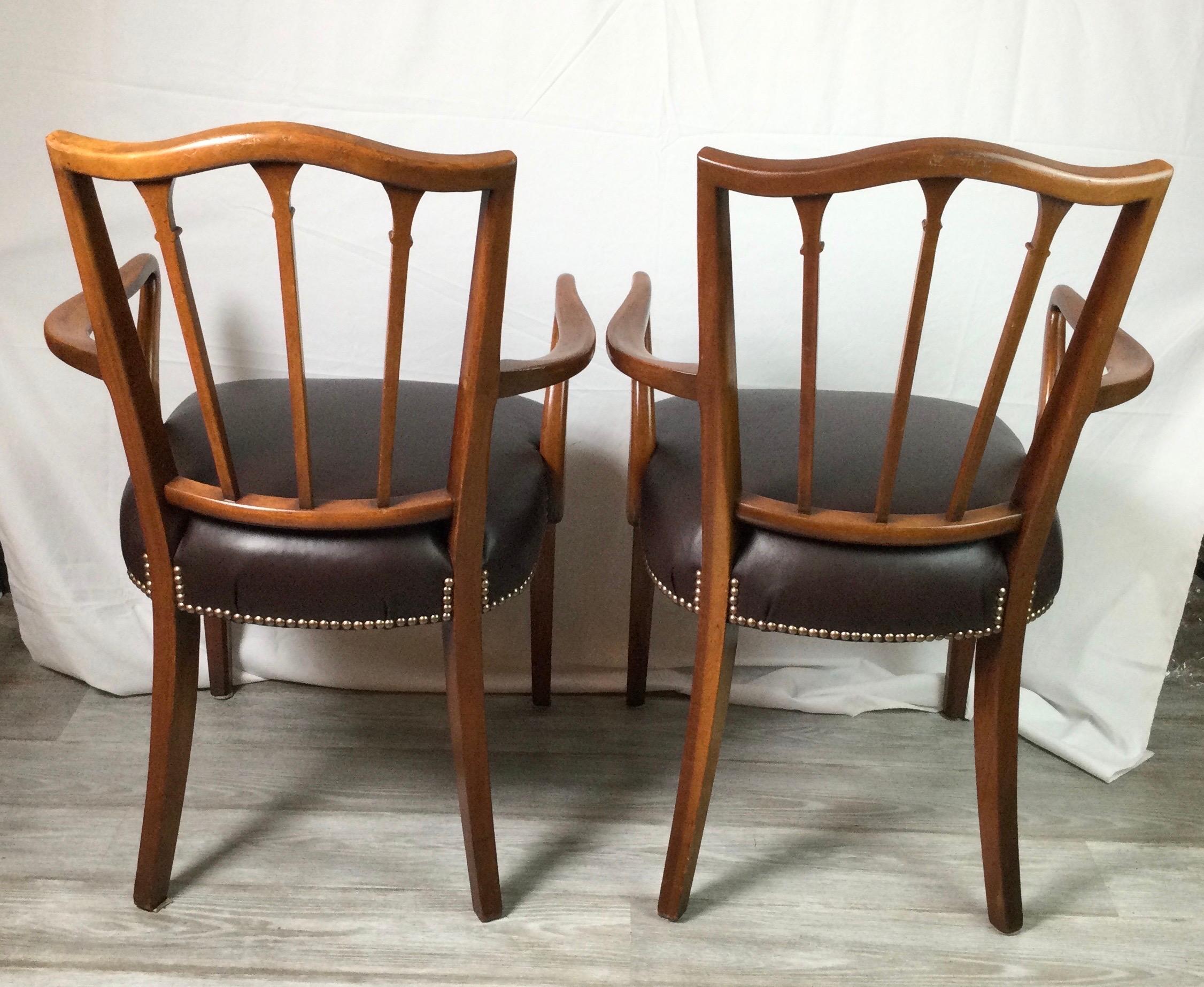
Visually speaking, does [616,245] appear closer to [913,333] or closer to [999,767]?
[913,333]

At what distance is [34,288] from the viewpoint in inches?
64.1

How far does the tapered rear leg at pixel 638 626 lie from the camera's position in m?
1.65

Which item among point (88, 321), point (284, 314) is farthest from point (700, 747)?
point (88, 321)

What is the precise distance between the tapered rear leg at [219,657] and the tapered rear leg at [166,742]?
416mm

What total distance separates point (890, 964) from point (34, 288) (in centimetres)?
151

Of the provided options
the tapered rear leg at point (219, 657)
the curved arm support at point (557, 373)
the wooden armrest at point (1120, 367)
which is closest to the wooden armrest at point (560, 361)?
the curved arm support at point (557, 373)

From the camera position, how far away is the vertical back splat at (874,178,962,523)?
0.93m

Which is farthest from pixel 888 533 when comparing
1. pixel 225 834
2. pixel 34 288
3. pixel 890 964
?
pixel 34 288

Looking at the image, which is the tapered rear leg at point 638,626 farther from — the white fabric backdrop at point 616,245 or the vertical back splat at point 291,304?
the vertical back splat at point 291,304

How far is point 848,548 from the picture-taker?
115cm

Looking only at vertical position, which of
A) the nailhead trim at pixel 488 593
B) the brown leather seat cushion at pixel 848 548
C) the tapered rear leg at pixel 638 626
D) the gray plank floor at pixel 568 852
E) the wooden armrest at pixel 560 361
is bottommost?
the gray plank floor at pixel 568 852

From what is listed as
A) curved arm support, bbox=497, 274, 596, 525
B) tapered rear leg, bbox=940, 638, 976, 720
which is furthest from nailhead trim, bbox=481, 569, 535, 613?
tapered rear leg, bbox=940, 638, 976, 720

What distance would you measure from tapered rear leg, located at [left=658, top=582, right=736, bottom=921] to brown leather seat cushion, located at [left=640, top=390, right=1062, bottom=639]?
0.05m

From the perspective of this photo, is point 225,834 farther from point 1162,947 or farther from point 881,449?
point 1162,947
